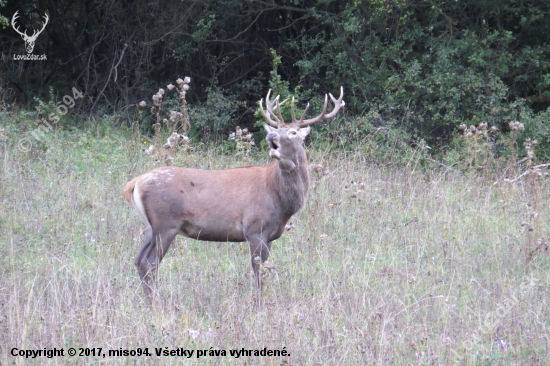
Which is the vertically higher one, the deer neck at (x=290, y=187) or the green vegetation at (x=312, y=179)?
the deer neck at (x=290, y=187)

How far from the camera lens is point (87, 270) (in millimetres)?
5734

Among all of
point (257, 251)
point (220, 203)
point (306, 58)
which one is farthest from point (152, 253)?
point (306, 58)

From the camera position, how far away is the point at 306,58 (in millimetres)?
12305

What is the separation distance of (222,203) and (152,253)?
682mm

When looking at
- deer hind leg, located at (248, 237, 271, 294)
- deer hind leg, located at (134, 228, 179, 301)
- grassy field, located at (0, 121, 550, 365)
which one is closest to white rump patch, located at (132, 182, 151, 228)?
deer hind leg, located at (134, 228, 179, 301)

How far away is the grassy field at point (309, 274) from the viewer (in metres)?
4.17

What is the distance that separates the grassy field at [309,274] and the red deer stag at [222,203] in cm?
29

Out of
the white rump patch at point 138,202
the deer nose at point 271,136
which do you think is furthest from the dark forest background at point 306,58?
the white rump patch at point 138,202

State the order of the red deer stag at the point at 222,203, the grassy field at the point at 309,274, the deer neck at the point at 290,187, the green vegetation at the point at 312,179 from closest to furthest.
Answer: the grassy field at the point at 309,274, the green vegetation at the point at 312,179, the red deer stag at the point at 222,203, the deer neck at the point at 290,187

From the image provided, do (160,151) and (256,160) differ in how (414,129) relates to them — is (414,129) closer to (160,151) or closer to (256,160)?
(256,160)

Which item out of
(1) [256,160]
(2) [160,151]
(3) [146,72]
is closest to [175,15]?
(3) [146,72]

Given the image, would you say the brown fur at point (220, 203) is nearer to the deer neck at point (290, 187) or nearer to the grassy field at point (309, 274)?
the deer neck at point (290, 187)

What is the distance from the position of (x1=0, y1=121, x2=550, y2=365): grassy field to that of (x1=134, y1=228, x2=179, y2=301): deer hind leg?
3.9 inches

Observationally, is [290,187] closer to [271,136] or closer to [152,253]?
[271,136]
